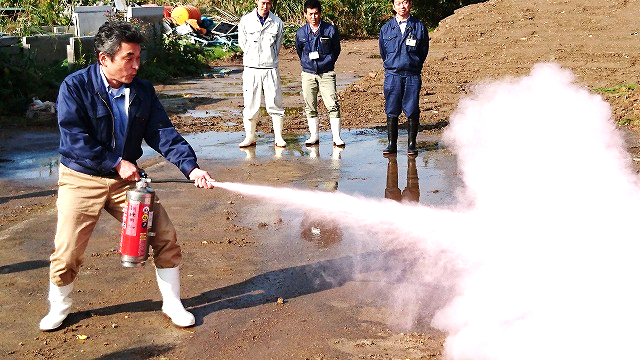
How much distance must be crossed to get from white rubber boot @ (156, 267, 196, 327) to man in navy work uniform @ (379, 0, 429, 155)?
5.95m

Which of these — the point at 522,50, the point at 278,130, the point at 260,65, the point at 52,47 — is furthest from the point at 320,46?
the point at 522,50

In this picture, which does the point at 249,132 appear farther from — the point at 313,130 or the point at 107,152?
the point at 107,152

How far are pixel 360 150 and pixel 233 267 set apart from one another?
5.02m

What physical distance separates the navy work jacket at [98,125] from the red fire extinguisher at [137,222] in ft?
0.79

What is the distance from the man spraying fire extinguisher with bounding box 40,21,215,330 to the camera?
516 cm

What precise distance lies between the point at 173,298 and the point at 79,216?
2.72ft

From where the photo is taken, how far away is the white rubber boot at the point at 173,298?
5504 millimetres

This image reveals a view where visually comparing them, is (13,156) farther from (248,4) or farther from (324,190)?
(248,4)

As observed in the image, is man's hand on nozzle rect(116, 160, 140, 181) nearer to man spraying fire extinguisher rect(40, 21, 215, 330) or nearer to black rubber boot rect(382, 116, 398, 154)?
man spraying fire extinguisher rect(40, 21, 215, 330)

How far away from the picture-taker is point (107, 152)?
521 centimetres

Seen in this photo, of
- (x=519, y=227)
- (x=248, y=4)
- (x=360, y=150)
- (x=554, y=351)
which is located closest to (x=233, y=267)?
(x=519, y=227)

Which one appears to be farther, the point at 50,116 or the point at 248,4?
the point at 248,4

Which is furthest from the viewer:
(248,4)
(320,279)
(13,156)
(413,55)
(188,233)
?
(248,4)

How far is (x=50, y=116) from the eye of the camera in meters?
14.5
